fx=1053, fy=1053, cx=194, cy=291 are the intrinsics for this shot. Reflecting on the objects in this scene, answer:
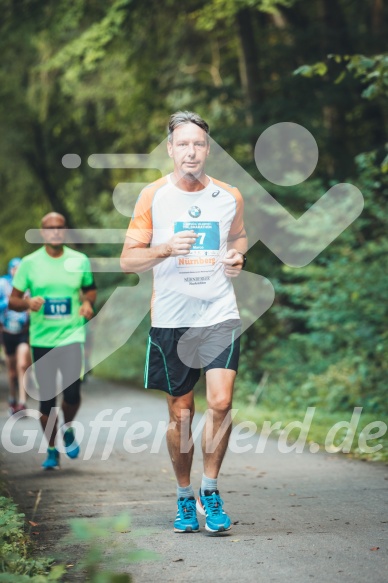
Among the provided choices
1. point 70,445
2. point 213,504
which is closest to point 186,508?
point 213,504

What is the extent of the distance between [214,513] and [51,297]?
12.3 feet

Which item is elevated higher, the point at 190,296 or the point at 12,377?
the point at 190,296

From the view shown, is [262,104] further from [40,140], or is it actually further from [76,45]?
[40,140]

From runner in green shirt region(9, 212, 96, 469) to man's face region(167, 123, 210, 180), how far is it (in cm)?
337

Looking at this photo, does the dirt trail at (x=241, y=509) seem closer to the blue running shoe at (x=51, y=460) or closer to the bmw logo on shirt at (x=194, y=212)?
the blue running shoe at (x=51, y=460)

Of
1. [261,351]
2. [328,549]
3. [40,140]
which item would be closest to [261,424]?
[261,351]

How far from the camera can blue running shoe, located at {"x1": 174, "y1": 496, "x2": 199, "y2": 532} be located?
6043 mm

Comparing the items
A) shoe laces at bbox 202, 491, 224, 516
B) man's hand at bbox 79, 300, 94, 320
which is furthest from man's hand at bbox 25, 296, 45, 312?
shoe laces at bbox 202, 491, 224, 516

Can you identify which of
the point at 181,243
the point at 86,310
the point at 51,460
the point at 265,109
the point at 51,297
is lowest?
the point at 51,460

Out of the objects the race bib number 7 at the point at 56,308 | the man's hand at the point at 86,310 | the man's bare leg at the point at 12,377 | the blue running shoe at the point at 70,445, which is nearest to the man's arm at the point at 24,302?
the race bib number 7 at the point at 56,308

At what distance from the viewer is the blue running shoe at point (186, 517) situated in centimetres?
604

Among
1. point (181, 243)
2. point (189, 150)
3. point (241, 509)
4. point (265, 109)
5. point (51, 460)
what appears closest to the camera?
point (181, 243)

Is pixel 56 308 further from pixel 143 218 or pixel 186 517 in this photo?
pixel 186 517

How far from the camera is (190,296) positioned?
6125mm
